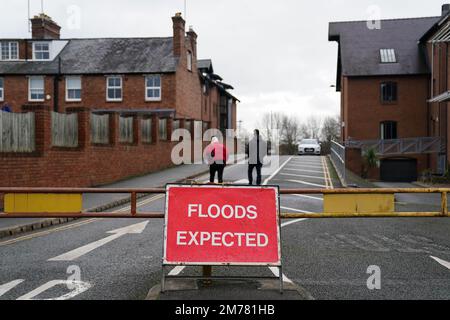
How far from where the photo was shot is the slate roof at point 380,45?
132ft

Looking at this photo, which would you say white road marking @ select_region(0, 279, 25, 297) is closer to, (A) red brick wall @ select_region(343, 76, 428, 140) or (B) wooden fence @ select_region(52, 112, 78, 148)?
(B) wooden fence @ select_region(52, 112, 78, 148)

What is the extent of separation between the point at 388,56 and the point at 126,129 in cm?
2583

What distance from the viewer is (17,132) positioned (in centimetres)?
1444

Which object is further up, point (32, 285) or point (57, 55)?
point (57, 55)

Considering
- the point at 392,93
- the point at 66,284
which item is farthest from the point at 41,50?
the point at 66,284

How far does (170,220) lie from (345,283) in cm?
233

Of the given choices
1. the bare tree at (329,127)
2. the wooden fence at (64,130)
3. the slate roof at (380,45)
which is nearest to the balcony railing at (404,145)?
the slate roof at (380,45)

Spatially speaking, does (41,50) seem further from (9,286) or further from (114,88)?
(9,286)

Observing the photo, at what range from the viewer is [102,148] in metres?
20.7

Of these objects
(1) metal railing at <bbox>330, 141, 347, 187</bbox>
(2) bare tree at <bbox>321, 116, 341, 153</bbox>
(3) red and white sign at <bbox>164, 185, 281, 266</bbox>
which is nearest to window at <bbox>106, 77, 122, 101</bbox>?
(1) metal railing at <bbox>330, 141, 347, 187</bbox>

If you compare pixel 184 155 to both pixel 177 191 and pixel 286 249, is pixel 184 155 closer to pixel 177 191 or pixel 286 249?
pixel 286 249

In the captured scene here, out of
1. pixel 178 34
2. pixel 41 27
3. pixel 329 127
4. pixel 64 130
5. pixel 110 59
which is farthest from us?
pixel 329 127

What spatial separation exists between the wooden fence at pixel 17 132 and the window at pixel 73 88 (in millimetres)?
22213
